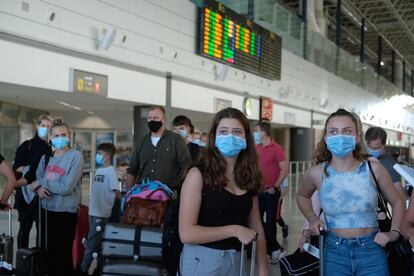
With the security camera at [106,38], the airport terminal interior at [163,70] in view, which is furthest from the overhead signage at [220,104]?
the security camera at [106,38]

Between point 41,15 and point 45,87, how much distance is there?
103cm

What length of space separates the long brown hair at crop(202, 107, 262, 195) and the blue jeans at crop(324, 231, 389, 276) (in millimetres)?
568

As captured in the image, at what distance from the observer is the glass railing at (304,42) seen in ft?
41.1

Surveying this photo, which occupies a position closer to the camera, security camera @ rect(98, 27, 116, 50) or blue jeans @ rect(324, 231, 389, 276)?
blue jeans @ rect(324, 231, 389, 276)

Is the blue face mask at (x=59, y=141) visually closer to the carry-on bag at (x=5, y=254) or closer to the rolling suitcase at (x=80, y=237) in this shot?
the carry-on bag at (x=5, y=254)

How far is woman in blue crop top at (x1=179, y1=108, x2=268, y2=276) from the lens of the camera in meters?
2.07

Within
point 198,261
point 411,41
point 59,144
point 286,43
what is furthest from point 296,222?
point 411,41

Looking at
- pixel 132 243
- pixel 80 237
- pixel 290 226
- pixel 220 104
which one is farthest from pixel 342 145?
pixel 220 104

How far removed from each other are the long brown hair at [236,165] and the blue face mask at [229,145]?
30mm

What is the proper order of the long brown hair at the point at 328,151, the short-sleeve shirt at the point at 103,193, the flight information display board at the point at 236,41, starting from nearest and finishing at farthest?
1. the long brown hair at the point at 328,151
2. the short-sleeve shirt at the point at 103,193
3. the flight information display board at the point at 236,41

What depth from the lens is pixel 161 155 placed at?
4.42 m

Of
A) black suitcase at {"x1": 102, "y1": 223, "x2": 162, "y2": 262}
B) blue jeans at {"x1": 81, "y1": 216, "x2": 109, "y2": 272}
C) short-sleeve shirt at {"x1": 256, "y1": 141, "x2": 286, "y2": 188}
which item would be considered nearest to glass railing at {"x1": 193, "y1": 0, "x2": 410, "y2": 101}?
short-sleeve shirt at {"x1": 256, "y1": 141, "x2": 286, "y2": 188}

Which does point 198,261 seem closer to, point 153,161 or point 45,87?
point 153,161

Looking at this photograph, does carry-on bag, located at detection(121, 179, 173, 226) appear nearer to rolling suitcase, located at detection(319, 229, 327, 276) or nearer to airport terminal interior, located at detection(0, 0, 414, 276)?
airport terminal interior, located at detection(0, 0, 414, 276)
